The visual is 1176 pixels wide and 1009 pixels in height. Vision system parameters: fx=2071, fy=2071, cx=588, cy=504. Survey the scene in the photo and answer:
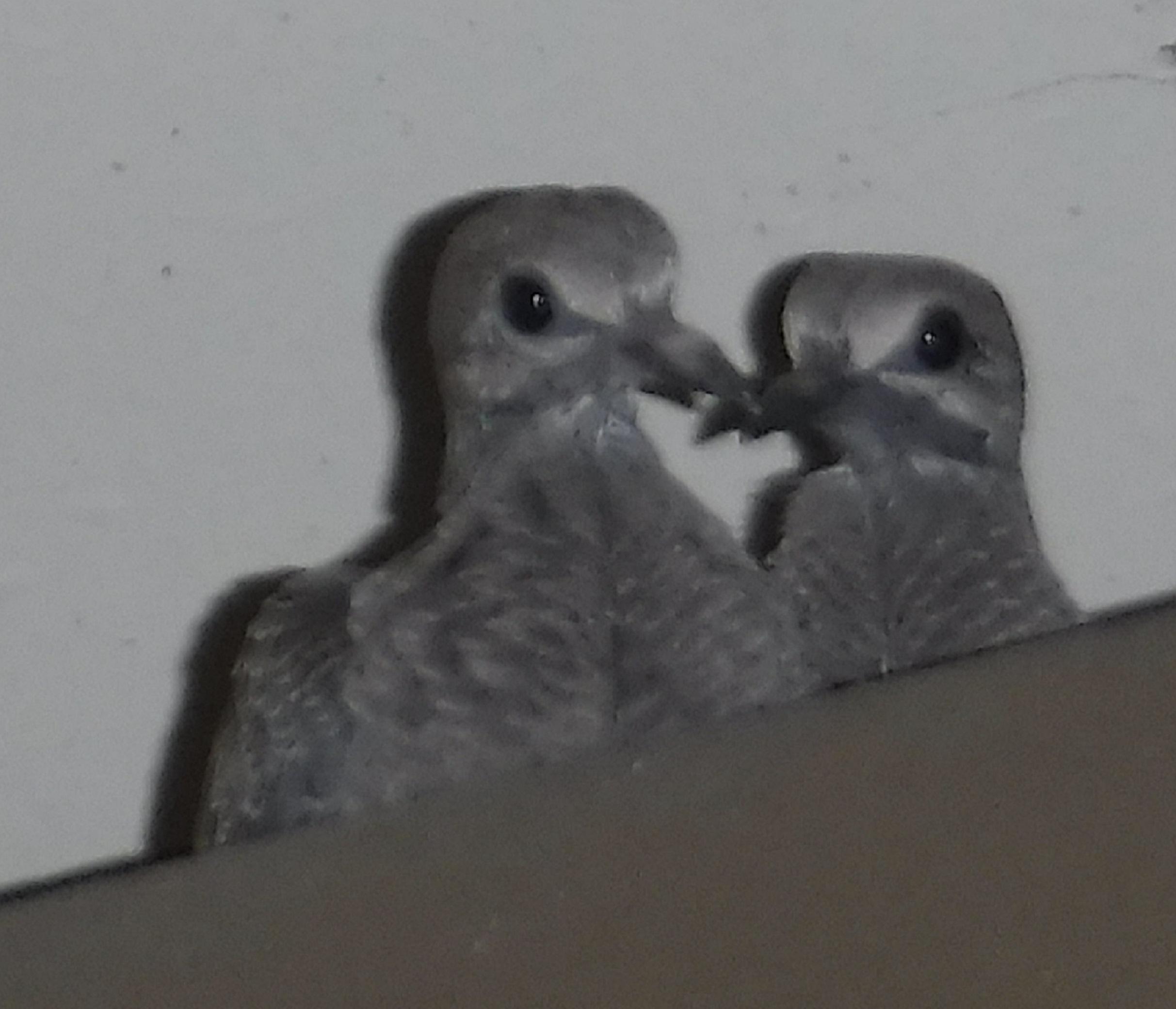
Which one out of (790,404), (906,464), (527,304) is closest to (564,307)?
(527,304)

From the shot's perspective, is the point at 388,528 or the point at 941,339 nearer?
the point at 941,339

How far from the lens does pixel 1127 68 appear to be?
4.69 ft

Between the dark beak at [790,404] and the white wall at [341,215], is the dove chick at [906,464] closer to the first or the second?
the dark beak at [790,404]

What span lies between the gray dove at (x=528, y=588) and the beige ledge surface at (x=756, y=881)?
0.30 meters

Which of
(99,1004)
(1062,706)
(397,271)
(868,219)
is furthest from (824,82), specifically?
(99,1004)

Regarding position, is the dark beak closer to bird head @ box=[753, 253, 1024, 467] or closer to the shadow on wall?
bird head @ box=[753, 253, 1024, 467]

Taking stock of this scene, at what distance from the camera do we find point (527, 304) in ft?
4.26

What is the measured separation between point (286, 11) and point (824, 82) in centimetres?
36

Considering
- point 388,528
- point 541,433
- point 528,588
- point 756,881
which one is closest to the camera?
point 756,881

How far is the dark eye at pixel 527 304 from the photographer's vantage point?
50.8 inches

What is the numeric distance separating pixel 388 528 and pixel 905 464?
1.21 ft

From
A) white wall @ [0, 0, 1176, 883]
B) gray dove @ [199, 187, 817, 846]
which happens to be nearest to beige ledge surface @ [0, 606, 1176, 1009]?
gray dove @ [199, 187, 817, 846]

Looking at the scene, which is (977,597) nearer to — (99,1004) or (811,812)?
(811,812)

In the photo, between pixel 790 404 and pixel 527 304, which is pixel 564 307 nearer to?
pixel 527 304
